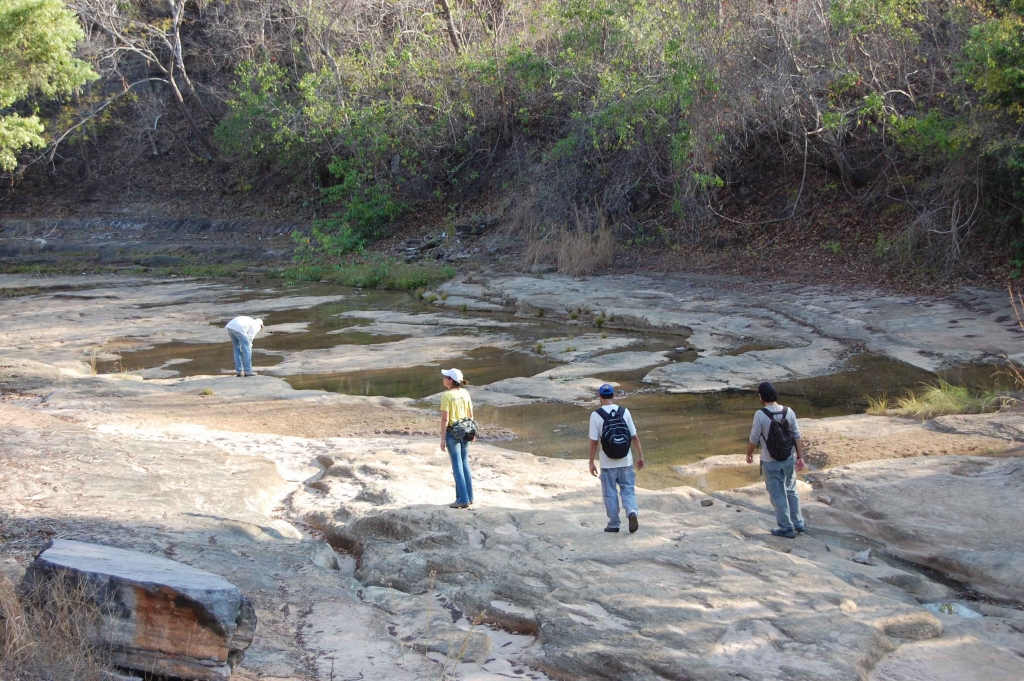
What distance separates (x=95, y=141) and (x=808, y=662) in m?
44.8

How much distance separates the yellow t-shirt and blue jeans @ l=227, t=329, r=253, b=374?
7.14 m

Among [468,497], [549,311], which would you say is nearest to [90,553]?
[468,497]

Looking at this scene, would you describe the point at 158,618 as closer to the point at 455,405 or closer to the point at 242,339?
the point at 455,405

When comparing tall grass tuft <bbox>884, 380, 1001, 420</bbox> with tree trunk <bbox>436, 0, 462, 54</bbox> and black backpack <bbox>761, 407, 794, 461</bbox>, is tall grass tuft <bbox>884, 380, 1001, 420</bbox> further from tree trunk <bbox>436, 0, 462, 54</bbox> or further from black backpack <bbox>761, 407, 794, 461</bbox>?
tree trunk <bbox>436, 0, 462, 54</bbox>

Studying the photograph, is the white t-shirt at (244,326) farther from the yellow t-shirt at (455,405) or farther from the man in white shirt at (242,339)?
the yellow t-shirt at (455,405)

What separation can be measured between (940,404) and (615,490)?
5.74 metres

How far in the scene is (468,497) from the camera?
7914 mm

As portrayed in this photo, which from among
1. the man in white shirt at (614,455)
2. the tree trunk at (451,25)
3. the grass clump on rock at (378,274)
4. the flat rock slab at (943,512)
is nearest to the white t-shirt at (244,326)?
the man in white shirt at (614,455)

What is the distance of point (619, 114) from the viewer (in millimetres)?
24531

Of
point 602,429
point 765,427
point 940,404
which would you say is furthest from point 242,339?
point 940,404

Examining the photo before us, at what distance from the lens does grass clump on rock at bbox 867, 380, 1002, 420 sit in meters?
10.9

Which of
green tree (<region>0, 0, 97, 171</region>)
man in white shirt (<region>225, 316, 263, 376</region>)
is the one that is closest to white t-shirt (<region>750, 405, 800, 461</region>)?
man in white shirt (<region>225, 316, 263, 376</region>)

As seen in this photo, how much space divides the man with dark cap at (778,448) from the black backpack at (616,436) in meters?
1.09

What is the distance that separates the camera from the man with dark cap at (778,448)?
7441 millimetres
